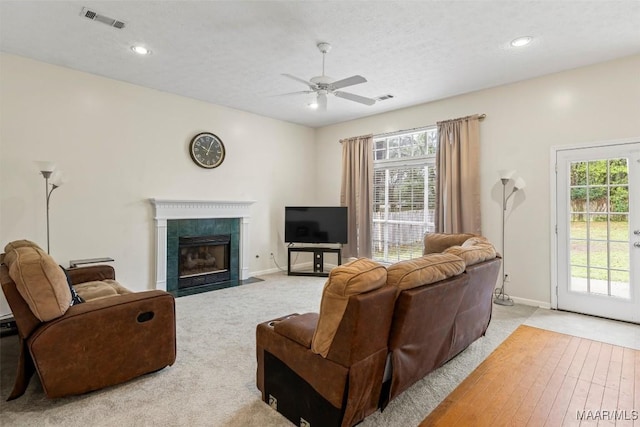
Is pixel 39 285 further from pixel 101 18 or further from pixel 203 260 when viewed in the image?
pixel 203 260

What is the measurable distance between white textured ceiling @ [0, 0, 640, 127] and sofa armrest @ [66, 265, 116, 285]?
2.40m

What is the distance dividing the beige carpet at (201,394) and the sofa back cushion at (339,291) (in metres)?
0.68

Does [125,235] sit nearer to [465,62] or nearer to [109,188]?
[109,188]

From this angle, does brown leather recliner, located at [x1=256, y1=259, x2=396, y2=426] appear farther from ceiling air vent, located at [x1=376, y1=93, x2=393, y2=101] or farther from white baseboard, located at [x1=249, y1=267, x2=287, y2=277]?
white baseboard, located at [x1=249, y1=267, x2=287, y2=277]

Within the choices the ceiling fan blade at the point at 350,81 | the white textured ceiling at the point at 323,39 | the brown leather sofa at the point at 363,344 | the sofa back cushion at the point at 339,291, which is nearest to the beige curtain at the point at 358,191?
the white textured ceiling at the point at 323,39

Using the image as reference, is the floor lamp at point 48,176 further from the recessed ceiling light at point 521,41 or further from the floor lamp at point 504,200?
the floor lamp at point 504,200

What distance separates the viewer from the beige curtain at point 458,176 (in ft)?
15.9

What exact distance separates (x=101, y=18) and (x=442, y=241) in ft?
14.1

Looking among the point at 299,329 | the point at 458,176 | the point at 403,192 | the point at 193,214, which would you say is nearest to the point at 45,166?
the point at 193,214

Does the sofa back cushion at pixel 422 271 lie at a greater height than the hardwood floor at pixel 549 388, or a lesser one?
greater

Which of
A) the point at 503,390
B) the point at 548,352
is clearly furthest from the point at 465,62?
the point at 503,390

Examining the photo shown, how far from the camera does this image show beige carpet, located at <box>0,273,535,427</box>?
6.75ft

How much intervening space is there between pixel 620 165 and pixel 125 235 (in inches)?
A: 248

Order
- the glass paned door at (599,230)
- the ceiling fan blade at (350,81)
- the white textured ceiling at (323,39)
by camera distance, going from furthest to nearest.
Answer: the glass paned door at (599,230), the ceiling fan blade at (350,81), the white textured ceiling at (323,39)
